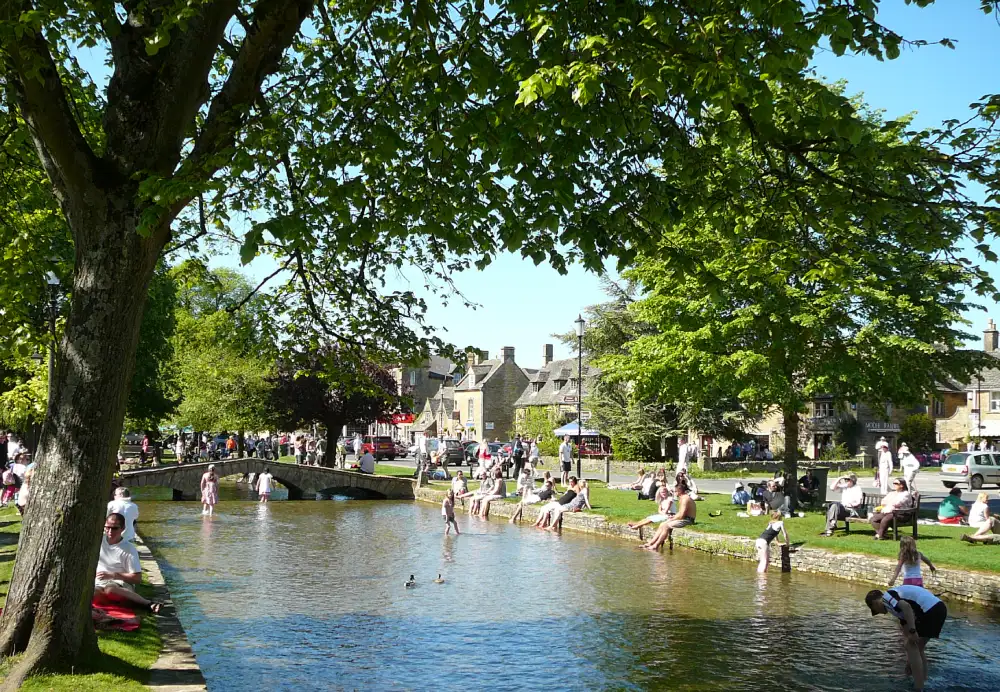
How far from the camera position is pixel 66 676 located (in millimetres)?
8406

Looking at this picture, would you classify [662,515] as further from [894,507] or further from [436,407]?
[436,407]

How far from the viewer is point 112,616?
11.3 meters

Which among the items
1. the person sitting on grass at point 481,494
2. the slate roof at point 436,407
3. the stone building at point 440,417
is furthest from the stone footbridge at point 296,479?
the slate roof at point 436,407

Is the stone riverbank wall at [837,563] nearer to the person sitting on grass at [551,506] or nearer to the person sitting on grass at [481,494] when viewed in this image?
the person sitting on grass at [551,506]

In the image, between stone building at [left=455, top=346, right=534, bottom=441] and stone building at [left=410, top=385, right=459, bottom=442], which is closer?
stone building at [left=455, top=346, right=534, bottom=441]

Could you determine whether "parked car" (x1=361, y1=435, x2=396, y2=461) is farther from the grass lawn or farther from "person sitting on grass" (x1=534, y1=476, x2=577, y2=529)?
the grass lawn

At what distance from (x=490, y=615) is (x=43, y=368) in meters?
17.8

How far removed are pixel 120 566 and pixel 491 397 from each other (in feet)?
276

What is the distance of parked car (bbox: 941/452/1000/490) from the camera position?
135 ft

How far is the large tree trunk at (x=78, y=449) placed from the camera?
27.7ft

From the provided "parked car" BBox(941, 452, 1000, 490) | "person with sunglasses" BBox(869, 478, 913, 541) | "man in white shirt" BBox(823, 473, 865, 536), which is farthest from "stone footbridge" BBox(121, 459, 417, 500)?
"person with sunglasses" BBox(869, 478, 913, 541)

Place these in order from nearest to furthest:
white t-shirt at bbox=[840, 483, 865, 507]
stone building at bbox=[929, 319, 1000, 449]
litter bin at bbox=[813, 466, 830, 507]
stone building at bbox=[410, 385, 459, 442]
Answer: white t-shirt at bbox=[840, 483, 865, 507] < litter bin at bbox=[813, 466, 830, 507] < stone building at bbox=[929, 319, 1000, 449] < stone building at bbox=[410, 385, 459, 442]

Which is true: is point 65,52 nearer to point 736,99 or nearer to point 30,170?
point 30,170

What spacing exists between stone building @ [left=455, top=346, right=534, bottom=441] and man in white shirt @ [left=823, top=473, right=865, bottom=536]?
7134 centimetres
